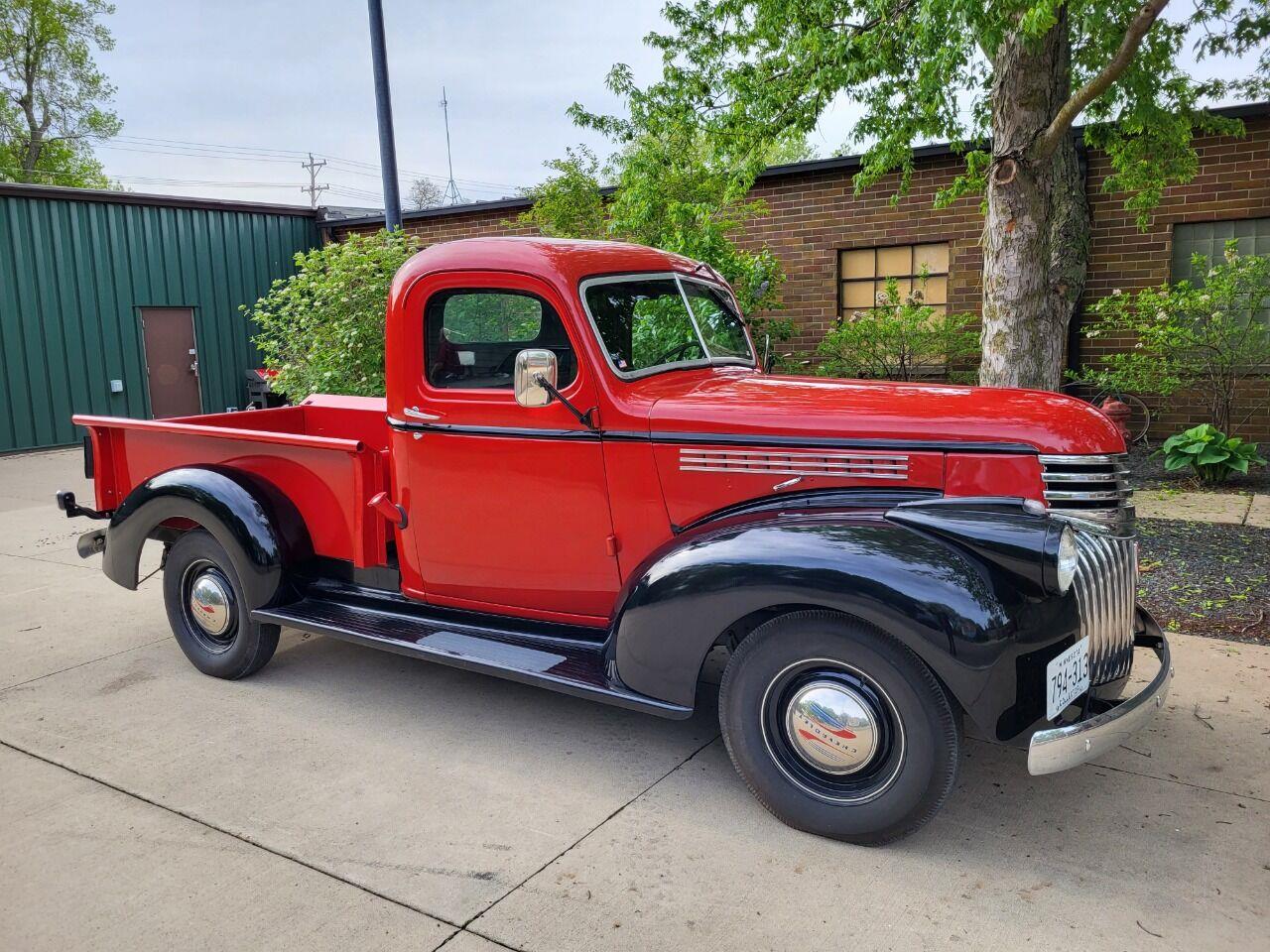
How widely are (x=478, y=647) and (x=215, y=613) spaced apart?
160 centimetres

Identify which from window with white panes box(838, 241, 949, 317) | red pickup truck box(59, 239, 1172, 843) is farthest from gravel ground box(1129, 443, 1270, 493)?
red pickup truck box(59, 239, 1172, 843)

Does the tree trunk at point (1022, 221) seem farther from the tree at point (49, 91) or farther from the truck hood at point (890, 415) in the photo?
the tree at point (49, 91)

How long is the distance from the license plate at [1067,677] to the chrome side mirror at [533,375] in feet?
6.30

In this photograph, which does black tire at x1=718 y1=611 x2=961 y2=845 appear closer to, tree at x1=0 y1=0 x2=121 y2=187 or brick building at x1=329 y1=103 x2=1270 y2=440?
brick building at x1=329 y1=103 x2=1270 y2=440

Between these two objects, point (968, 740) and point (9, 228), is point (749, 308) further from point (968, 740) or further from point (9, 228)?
point (9, 228)

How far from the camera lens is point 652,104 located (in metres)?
6.98

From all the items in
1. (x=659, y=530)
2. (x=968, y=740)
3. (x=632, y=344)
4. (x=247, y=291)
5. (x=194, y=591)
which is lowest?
(x=968, y=740)

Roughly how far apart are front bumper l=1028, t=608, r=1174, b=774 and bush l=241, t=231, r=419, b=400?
623 centimetres

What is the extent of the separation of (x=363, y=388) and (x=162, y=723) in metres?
4.21

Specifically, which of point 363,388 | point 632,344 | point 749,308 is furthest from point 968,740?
point 363,388

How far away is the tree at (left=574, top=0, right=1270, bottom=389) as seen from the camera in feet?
18.5

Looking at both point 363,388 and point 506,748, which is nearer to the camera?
point 506,748

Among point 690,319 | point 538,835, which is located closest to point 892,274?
point 690,319

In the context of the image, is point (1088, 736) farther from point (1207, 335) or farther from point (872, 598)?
point (1207, 335)
